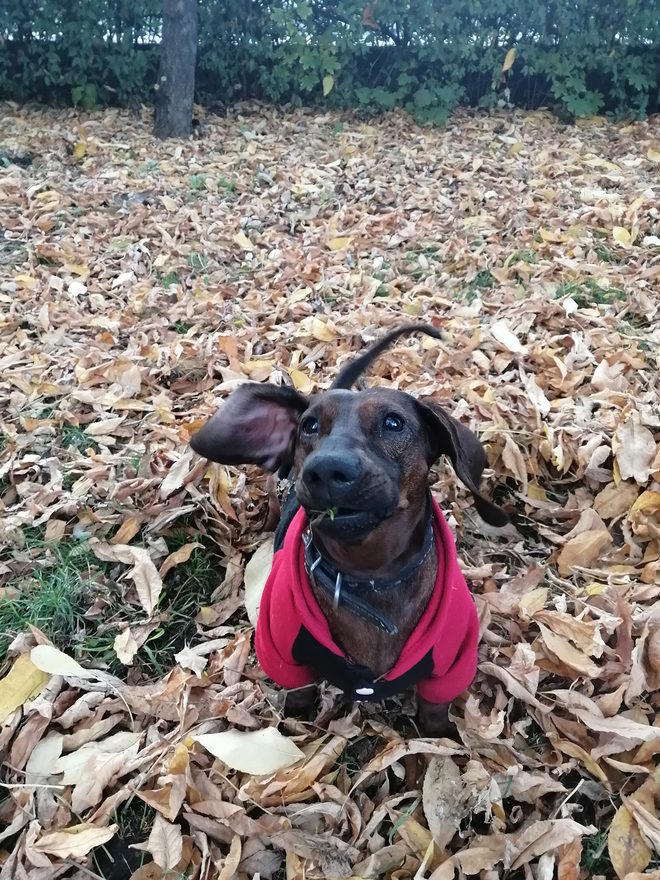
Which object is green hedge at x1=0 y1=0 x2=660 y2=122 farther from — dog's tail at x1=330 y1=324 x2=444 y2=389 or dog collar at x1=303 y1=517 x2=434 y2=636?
dog collar at x1=303 y1=517 x2=434 y2=636

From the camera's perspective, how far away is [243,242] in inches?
219

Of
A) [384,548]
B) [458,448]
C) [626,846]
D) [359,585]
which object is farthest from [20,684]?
[626,846]

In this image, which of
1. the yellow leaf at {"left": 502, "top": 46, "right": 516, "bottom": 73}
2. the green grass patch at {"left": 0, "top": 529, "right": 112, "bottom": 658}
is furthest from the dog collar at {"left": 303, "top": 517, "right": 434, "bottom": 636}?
the yellow leaf at {"left": 502, "top": 46, "right": 516, "bottom": 73}

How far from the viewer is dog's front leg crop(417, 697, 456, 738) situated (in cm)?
222

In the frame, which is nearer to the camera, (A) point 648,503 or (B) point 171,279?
(A) point 648,503

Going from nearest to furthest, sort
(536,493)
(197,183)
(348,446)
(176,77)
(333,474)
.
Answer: (333,474) → (348,446) → (536,493) → (197,183) → (176,77)

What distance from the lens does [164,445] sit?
3.28 metres

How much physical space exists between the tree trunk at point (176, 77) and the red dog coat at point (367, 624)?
7.22m

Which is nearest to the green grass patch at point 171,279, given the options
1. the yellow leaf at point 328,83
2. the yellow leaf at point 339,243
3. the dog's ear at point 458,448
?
the yellow leaf at point 339,243

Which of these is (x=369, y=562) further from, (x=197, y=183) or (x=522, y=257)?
(x=197, y=183)

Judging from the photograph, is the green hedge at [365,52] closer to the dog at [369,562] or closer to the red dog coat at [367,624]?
the dog at [369,562]

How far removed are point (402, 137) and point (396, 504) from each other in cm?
729

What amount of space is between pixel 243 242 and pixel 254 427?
3816 millimetres

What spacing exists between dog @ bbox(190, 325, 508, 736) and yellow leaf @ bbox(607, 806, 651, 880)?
53cm
